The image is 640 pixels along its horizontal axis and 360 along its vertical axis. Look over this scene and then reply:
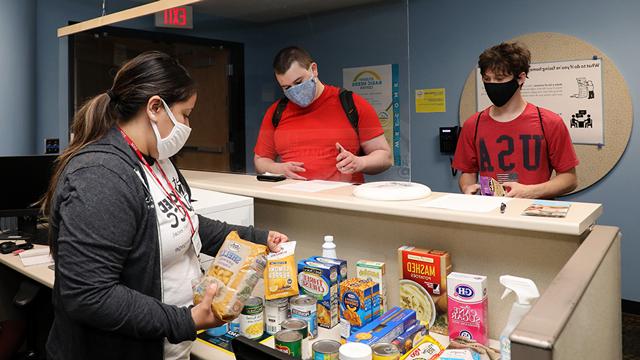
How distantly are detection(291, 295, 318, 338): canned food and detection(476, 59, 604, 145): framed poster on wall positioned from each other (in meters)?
2.73

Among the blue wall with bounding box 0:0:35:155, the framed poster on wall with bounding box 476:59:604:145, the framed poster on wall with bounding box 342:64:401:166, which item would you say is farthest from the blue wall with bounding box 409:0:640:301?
the blue wall with bounding box 0:0:35:155

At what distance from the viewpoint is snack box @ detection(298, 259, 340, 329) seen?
1.34 metres

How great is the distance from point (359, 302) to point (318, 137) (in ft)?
3.85

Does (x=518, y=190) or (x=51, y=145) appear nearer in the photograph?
(x=518, y=190)

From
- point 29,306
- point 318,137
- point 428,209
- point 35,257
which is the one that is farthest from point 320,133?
point 29,306

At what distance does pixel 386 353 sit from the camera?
1078 mm

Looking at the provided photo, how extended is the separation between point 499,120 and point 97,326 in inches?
70.7

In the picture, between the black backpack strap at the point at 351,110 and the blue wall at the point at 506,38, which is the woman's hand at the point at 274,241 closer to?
the black backpack strap at the point at 351,110

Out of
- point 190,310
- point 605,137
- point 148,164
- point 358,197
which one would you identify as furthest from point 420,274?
point 605,137

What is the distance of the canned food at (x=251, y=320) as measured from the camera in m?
1.28

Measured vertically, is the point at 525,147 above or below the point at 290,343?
above

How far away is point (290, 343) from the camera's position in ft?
3.68

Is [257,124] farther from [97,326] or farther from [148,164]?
[97,326]

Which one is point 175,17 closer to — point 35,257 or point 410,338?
point 35,257
